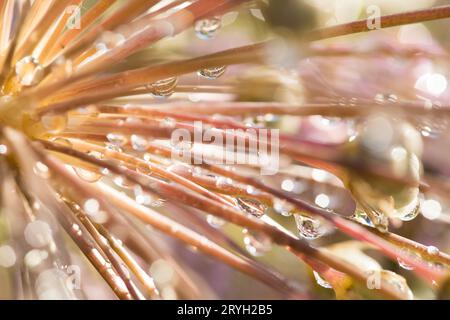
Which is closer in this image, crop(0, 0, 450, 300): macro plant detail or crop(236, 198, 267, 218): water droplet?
crop(0, 0, 450, 300): macro plant detail

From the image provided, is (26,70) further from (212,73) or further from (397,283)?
(397,283)

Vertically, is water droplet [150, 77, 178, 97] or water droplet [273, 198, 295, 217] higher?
water droplet [150, 77, 178, 97]

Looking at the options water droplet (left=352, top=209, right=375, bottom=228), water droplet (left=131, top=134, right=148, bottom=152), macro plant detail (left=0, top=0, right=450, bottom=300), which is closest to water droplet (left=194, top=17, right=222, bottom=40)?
macro plant detail (left=0, top=0, right=450, bottom=300)

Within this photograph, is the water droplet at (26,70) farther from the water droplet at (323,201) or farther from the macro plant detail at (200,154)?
the water droplet at (323,201)

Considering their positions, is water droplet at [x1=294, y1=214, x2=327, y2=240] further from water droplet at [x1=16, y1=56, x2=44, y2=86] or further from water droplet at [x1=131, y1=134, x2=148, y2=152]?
water droplet at [x1=16, y1=56, x2=44, y2=86]

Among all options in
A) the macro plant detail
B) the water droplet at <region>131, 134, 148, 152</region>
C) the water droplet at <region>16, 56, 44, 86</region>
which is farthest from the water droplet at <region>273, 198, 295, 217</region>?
the water droplet at <region>16, 56, 44, 86</region>

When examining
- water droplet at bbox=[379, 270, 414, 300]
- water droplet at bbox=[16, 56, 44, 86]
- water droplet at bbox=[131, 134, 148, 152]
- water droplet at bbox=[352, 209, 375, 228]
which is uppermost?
water droplet at bbox=[16, 56, 44, 86]
